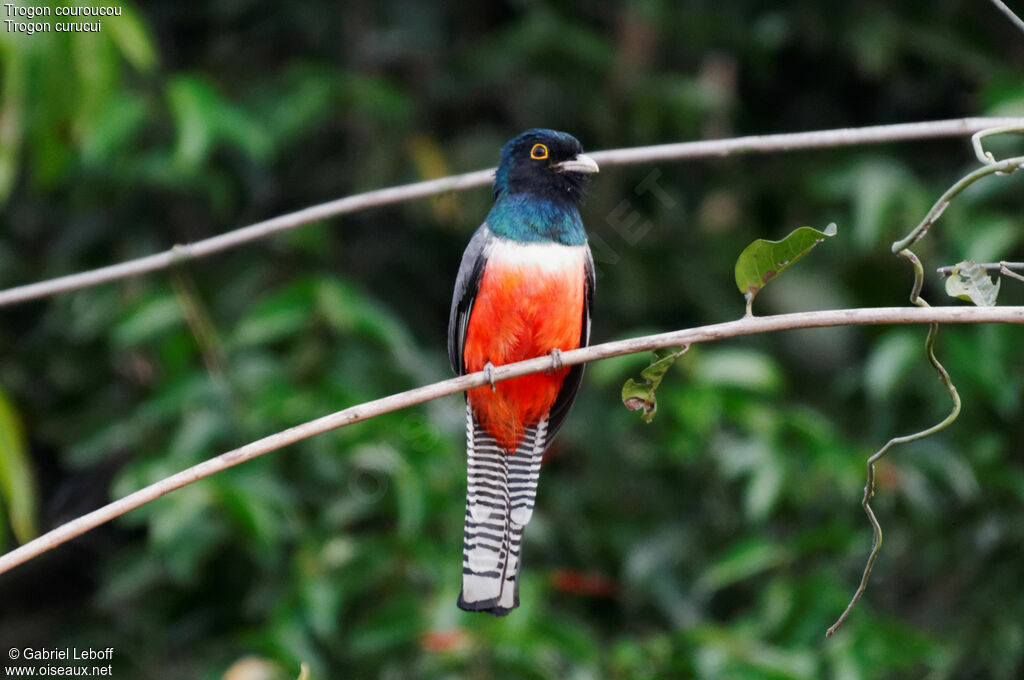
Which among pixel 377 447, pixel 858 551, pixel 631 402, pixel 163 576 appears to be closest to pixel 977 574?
pixel 858 551

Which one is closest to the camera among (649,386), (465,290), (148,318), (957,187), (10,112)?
(957,187)

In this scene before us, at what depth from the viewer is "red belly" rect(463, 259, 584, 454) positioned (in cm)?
299

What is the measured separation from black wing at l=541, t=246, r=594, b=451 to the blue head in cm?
15

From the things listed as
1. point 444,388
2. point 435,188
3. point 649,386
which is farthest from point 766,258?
point 435,188

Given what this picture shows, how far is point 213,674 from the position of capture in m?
4.16

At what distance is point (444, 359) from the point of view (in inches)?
207

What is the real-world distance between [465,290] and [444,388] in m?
1.03

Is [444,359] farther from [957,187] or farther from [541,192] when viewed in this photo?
[957,187]

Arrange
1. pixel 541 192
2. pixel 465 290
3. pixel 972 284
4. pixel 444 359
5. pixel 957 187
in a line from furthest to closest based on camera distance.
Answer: pixel 444 359
pixel 465 290
pixel 541 192
pixel 972 284
pixel 957 187

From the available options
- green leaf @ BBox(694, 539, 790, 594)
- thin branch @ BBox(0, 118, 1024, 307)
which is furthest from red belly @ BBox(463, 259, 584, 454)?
green leaf @ BBox(694, 539, 790, 594)

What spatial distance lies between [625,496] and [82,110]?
2989mm

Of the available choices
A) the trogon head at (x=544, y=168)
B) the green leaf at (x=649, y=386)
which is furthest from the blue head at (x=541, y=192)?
the green leaf at (x=649, y=386)

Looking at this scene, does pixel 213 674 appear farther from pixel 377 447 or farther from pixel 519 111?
pixel 519 111

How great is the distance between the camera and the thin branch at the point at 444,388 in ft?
6.07
